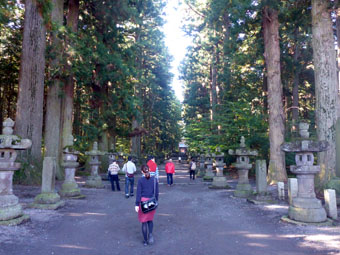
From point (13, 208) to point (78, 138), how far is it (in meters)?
13.2

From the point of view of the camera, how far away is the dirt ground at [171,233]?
16.5 ft

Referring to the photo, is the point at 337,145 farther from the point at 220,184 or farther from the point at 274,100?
the point at 220,184

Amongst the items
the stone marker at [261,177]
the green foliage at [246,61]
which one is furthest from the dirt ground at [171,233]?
the green foliage at [246,61]

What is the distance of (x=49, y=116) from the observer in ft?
50.2

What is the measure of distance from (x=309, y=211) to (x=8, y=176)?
7717 millimetres

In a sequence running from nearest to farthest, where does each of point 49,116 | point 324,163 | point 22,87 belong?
point 324,163
point 22,87
point 49,116

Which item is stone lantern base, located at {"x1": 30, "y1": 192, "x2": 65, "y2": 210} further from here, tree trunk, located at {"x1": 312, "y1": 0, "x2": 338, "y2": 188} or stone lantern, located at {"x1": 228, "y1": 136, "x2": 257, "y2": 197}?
tree trunk, located at {"x1": 312, "y1": 0, "x2": 338, "y2": 188}

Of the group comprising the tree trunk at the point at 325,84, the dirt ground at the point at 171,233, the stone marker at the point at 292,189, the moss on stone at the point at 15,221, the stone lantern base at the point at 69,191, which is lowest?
the dirt ground at the point at 171,233

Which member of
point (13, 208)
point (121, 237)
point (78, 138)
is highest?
point (78, 138)

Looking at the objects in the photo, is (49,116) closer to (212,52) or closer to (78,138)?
(78,138)

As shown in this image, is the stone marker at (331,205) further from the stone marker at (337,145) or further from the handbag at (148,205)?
the handbag at (148,205)

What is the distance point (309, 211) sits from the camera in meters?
6.82

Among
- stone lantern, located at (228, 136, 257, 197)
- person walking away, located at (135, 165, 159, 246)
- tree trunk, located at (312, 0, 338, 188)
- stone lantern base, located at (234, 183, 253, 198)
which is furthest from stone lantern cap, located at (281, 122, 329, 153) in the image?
stone lantern base, located at (234, 183, 253, 198)

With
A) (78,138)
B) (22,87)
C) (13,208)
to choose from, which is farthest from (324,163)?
(78,138)
